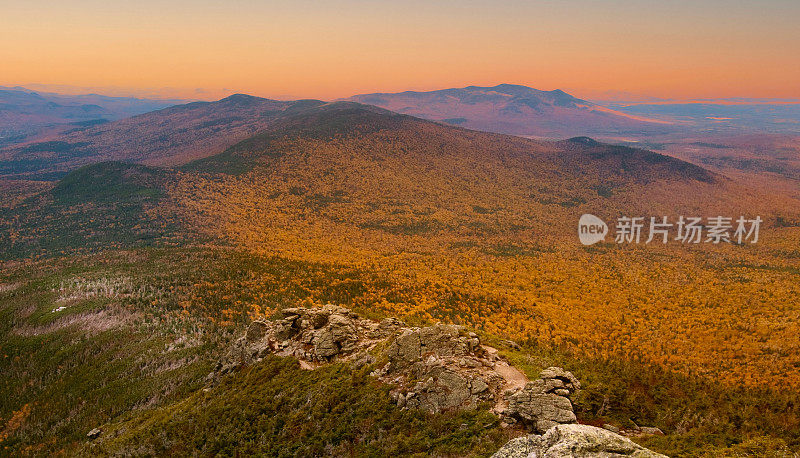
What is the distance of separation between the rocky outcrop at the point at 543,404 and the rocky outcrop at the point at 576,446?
15.5 feet

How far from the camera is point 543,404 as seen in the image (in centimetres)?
1434

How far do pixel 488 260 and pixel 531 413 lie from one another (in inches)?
2147

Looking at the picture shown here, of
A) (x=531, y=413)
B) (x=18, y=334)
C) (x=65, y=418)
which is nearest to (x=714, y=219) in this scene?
(x=531, y=413)

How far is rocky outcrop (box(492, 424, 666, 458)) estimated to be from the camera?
8.52 metres

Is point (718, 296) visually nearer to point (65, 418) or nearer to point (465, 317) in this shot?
point (465, 317)

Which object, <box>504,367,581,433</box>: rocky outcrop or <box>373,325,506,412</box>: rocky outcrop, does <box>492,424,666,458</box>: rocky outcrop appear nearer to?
<box>504,367,581,433</box>: rocky outcrop

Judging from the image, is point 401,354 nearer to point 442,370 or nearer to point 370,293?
point 442,370

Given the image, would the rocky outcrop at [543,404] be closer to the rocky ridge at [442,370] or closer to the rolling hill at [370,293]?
the rocky ridge at [442,370]

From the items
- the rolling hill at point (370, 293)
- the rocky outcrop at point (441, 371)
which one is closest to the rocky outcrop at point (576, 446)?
the rolling hill at point (370, 293)
